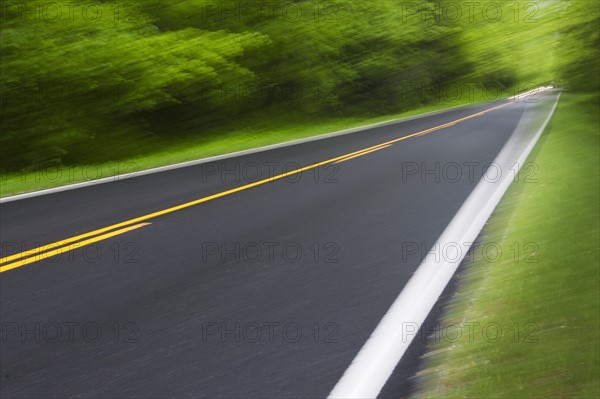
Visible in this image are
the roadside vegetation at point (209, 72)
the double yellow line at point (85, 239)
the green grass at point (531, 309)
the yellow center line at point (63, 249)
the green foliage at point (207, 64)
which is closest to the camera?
the green grass at point (531, 309)

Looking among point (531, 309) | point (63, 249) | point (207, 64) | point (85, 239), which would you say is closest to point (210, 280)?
point (63, 249)

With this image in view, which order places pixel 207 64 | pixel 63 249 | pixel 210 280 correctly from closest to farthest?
pixel 210 280
pixel 63 249
pixel 207 64

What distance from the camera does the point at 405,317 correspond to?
5.75 meters

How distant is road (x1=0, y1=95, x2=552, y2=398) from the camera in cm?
482

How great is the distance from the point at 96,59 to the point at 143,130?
11.0ft

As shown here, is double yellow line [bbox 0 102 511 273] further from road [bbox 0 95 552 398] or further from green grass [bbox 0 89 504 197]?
green grass [bbox 0 89 504 197]

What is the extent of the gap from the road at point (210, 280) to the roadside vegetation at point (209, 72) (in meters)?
6.44

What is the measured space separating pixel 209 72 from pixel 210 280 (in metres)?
27.5

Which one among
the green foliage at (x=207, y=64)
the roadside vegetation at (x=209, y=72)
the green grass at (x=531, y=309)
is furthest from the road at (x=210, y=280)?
the green foliage at (x=207, y=64)

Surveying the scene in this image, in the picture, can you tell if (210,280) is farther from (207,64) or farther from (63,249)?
(207,64)

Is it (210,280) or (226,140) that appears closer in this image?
(210,280)

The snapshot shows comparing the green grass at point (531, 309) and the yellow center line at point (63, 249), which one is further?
the yellow center line at point (63, 249)

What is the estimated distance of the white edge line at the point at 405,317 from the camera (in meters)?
4.54

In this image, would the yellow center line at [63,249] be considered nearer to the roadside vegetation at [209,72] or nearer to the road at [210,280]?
the road at [210,280]
